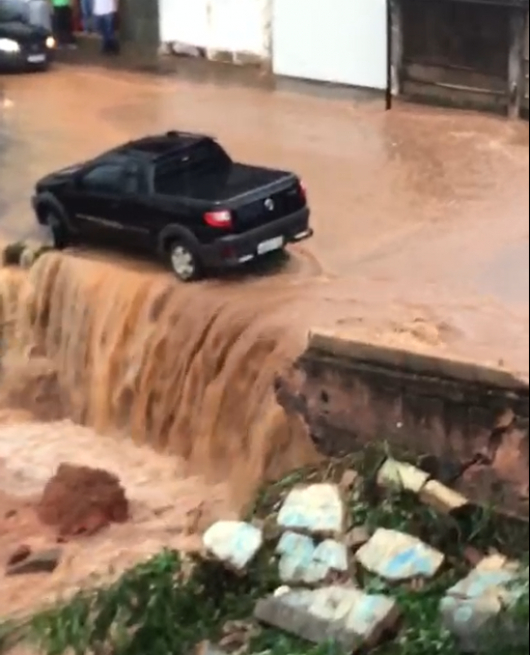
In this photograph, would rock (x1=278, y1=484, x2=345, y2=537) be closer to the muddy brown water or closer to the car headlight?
the muddy brown water

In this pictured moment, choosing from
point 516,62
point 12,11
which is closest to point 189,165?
point 516,62

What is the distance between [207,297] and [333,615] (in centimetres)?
88

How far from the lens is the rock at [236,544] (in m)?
2.12

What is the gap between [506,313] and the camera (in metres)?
1.74

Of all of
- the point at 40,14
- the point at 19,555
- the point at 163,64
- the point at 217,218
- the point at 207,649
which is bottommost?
the point at 19,555

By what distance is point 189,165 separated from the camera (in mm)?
2666

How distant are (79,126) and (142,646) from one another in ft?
4.92

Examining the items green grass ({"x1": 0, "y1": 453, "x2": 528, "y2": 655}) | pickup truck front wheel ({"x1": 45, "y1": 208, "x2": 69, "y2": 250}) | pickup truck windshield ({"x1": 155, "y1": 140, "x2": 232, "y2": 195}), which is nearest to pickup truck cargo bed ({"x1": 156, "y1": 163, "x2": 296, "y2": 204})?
pickup truck windshield ({"x1": 155, "y1": 140, "x2": 232, "y2": 195})

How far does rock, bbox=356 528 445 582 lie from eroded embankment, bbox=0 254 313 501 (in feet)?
1.09

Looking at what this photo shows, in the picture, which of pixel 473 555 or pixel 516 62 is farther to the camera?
pixel 516 62

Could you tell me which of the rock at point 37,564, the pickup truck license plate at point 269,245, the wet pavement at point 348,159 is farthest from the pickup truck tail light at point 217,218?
the rock at point 37,564

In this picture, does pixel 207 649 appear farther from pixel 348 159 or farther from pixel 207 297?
pixel 348 159

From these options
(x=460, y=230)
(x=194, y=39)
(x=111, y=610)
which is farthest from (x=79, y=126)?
(x=111, y=610)

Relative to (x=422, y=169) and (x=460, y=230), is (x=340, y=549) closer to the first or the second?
(x=460, y=230)
